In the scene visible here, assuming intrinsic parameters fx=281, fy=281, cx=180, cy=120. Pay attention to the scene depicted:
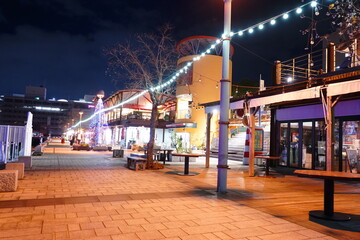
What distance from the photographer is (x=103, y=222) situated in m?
4.41

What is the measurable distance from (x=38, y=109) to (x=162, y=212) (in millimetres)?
135093

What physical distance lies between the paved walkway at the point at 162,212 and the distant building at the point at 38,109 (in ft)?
371

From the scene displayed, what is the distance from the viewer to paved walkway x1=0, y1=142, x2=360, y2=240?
404 cm

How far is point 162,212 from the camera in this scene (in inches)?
202

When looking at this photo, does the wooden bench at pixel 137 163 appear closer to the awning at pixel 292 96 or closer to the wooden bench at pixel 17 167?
the wooden bench at pixel 17 167

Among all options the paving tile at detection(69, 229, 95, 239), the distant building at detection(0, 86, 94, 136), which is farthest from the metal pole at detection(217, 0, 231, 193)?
the distant building at detection(0, 86, 94, 136)

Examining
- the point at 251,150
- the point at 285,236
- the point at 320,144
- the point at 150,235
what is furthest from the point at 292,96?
the point at 150,235

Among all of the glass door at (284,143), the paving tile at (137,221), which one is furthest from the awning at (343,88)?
the glass door at (284,143)

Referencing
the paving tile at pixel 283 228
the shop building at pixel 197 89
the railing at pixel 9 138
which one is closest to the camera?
the paving tile at pixel 283 228

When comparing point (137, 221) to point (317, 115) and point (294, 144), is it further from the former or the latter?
point (294, 144)

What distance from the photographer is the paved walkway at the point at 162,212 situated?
13.3 feet

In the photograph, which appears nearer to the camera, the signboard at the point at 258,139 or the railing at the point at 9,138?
the railing at the point at 9,138

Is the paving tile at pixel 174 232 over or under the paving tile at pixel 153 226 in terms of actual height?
over

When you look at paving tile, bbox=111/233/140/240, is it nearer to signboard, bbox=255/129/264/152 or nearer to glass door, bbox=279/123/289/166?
glass door, bbox=279/123/289/166
